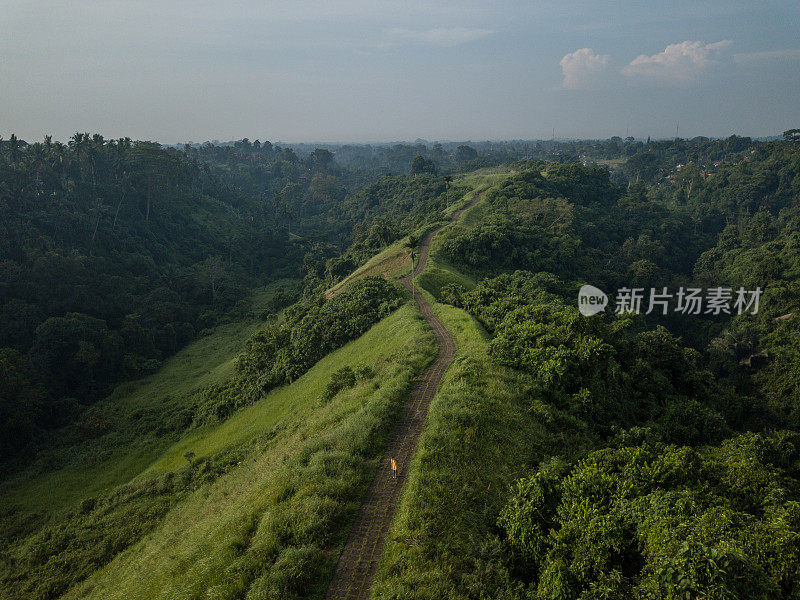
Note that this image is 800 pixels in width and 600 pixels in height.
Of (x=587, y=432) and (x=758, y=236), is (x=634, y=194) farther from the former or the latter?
(x=587, y=432)

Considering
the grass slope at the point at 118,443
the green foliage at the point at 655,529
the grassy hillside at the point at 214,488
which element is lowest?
the grass slope at the point at 118,443

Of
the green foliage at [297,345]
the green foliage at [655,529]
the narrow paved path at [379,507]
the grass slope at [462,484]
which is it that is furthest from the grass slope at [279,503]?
the green foliage at [655,529]

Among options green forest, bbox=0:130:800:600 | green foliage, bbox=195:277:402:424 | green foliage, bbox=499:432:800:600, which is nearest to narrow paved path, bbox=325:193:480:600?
green forest, bbox=0:130:800:600

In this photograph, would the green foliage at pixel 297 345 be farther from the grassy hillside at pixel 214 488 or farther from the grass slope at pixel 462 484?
the grass slope at pixel 462 484

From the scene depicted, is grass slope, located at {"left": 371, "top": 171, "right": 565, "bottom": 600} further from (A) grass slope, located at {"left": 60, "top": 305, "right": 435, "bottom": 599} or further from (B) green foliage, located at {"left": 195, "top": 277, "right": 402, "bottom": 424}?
(B) green foliage, located at {"left": 195, "top": 277, "right": 402, "bottom": 424}

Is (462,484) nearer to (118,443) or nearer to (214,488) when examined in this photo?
(214,488)
